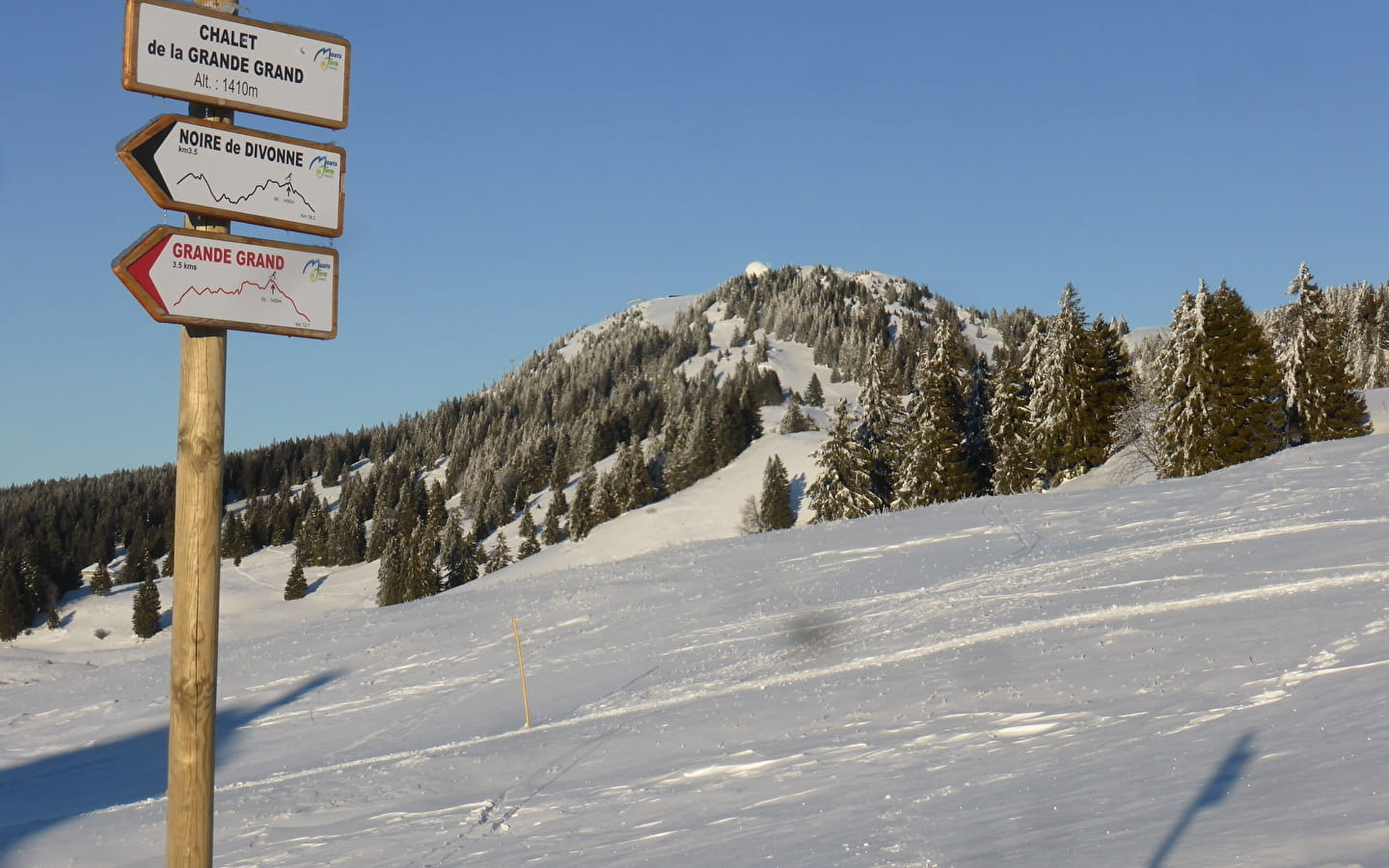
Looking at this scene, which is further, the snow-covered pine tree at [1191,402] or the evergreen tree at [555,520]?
the evergreen tree at [555,520]

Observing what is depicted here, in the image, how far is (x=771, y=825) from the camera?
409 inches

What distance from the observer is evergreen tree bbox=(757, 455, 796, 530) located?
8481 cm

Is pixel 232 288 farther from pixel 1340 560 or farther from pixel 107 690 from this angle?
pixel 107 690

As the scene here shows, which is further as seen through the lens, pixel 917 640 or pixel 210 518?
pixel 917 640

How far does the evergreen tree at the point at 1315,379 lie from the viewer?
50.6 meters

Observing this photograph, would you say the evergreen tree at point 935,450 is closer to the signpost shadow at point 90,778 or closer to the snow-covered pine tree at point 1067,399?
the snow-covered pine tree at point 1067,399

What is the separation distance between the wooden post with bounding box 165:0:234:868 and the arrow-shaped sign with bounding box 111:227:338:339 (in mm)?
123

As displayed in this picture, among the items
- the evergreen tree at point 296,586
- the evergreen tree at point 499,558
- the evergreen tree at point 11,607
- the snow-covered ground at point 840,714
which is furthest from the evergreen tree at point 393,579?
the snow-covered ground at point 840,714

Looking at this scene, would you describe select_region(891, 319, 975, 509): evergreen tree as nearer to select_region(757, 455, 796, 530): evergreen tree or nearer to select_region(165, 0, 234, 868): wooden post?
select_region(757, 455, 796, 530): evergreen tree

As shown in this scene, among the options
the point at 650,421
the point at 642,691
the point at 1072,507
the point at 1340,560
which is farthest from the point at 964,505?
the point at 650,421

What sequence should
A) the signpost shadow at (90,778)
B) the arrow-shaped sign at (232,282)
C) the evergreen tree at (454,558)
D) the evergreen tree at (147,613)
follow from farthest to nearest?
the evergreen tree at (454,558) → the evergreen tree at (147,613) → the signpost shadow at (90,778) → the arrow-shaped sign at (232,282)

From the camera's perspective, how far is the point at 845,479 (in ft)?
196

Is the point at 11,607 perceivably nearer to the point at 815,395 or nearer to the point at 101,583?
the point at 101,583

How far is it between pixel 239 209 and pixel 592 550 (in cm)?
6907
